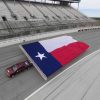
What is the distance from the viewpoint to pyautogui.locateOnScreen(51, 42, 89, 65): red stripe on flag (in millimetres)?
28214

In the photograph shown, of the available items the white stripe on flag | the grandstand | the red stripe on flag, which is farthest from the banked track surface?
the grandstand

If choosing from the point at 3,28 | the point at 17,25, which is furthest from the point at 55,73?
the point at 17,25

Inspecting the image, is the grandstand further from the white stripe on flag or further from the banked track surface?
the banked track surface

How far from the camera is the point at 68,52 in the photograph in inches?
1252

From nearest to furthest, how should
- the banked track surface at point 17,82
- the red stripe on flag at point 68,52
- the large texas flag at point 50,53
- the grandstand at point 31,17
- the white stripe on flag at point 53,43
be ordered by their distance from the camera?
the banked track surface at point 17,82 → the large texas flag at point 50,53 → the red stripe on flag at point 68,52 → the white stripe on flag at point 53,43 → the grandstand at point 31,17

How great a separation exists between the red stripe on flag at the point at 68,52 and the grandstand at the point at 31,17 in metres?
10.6

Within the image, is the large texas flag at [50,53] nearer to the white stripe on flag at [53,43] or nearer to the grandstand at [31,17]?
the white stripe on flag at [53,43]

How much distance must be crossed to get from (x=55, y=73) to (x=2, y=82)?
21.5 feet

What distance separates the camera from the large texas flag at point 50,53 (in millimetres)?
23812

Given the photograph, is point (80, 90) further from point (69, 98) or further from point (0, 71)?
point (0, 71)

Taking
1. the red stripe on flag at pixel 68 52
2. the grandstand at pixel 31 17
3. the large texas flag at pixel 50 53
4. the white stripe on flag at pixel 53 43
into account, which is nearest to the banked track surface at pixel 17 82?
the large texas flag at pixel 50 53

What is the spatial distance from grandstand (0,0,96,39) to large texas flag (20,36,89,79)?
9.34m

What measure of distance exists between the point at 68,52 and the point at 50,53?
4.32 metres

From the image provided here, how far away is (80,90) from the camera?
20.7 meters
